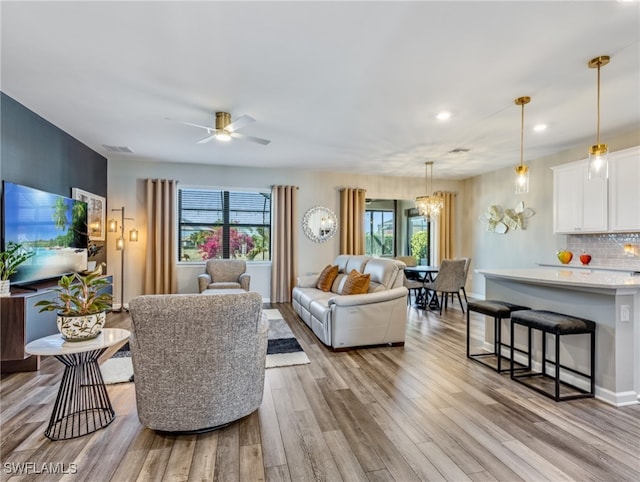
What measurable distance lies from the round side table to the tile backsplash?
6.08 m

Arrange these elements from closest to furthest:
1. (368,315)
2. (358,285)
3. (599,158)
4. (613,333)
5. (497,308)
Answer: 1. (613,333)
2. (599,158)
3. (497,308)
4. (368,315)
5. (358,285)

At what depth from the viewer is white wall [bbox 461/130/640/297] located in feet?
18.5

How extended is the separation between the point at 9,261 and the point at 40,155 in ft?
4.87

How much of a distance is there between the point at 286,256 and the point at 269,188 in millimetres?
1428

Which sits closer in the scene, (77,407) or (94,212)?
(77,407)

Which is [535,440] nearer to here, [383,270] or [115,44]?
[383,270]

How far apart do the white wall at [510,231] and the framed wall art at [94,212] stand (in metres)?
7.41

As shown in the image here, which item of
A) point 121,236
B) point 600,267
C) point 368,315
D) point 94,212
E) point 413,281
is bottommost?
point 368,315

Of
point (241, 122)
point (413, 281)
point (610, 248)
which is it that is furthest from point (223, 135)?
point (610, 248)

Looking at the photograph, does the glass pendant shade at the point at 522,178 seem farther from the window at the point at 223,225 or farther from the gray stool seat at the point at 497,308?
the window at the point at 223,225

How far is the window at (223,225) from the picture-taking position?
21.7 ft

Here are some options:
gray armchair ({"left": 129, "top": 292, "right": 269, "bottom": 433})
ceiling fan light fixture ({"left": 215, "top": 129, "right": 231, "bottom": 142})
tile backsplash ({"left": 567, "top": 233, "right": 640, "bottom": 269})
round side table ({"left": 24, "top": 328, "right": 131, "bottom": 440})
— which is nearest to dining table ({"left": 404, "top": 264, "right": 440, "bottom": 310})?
tile backsplash ({"left": 567, "top": 233, "right": 640, "bottom": 269})

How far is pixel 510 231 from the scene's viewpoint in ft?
21.7

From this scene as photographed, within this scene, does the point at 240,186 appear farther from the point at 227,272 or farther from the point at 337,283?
the point at 337,283
